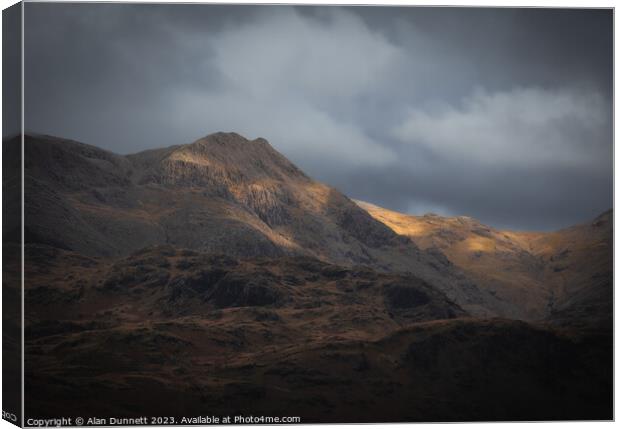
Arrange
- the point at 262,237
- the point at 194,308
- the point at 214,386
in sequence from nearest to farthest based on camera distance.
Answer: the point at 214,386 < the point at 194,308 < the point at 262,237

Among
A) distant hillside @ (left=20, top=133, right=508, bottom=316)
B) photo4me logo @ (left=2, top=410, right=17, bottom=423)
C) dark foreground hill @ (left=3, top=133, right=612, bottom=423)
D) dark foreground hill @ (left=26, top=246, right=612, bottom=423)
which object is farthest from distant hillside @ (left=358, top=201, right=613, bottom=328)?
photo4me logo @ (left=2, top=410, right=17, bottom=423)

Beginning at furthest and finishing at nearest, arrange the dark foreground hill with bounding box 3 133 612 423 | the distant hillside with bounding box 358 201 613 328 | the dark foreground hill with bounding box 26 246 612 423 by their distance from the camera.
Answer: the distant hillside with bounding box 358 201 613 328, the dark foreground hill with bounding box 3 133 612 423, the dark foreground hill with bounding box 26 246 612 423

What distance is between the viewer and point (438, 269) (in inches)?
2918

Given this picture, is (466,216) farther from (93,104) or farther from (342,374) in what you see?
(93,104)

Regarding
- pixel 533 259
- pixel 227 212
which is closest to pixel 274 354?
pixel 227 212

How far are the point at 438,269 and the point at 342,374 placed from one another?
15.0 meters

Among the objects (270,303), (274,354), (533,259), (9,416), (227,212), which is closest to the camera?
(9,416)

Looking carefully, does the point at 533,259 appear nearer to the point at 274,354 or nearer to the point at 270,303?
the point at 270,303

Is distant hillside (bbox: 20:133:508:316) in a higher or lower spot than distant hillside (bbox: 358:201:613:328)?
higher

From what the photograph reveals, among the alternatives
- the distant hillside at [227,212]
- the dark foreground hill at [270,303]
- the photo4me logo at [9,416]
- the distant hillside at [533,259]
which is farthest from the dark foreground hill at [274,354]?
the distant hillside at [533,259]

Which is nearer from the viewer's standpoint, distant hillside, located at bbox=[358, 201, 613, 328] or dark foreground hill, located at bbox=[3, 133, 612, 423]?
dark foreground hill, located at bbox=[3, 133, 612, 423]

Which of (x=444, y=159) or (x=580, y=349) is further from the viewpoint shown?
(x=444, y=159)

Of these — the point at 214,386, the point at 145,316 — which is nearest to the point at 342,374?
the point at 214,386

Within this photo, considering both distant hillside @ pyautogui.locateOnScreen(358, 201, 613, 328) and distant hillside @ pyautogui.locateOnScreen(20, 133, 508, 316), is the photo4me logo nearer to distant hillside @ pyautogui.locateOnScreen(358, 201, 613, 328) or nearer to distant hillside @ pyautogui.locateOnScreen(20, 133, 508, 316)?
distant hillside @ pyautogui.locateOnScreen(20, 133, 508, 316)
